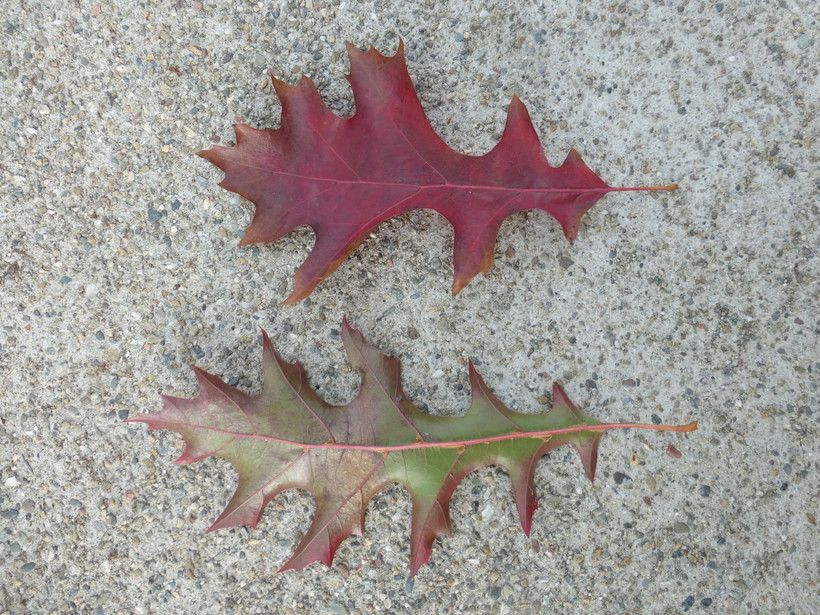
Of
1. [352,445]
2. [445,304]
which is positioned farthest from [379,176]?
[352,445]

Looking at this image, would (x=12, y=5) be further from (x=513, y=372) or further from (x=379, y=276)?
(x=513, y=372)

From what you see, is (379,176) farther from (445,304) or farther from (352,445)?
(352,445)

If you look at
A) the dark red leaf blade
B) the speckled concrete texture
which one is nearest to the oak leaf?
the speckled concrete texture

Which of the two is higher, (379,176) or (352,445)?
(379,176)

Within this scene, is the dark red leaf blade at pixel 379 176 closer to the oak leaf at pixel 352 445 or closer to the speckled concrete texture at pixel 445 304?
the speckled concrete texture at pixel 445 304

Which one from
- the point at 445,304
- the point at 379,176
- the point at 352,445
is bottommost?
the point at 352,445

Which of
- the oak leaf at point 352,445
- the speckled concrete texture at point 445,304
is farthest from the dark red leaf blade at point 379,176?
the oak leaf at point 352,445

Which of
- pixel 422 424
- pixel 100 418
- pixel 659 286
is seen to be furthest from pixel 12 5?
pixel 659 286
